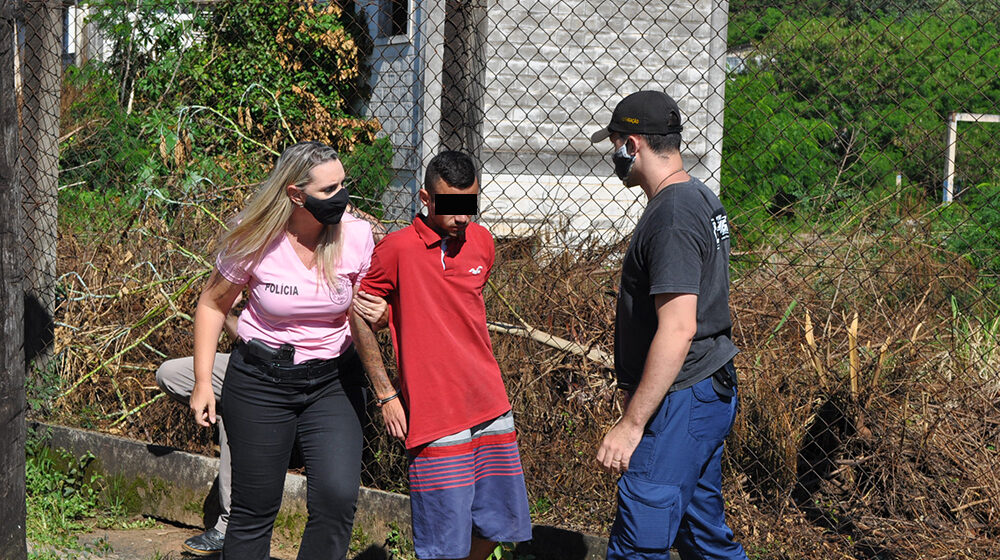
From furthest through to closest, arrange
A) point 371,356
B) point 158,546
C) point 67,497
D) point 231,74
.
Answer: point 231,74, point 67,497, point 158,546, point 371,356

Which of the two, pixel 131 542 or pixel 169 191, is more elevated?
pixel 169 191

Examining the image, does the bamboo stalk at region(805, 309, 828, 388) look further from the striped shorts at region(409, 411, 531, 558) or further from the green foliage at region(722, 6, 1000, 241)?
the green foliage at region(722, 6, 1000, 241)

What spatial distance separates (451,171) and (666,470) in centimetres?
118

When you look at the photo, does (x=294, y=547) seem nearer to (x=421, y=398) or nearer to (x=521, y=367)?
(x=521, y=367)

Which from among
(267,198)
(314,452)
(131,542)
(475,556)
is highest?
(267,198)

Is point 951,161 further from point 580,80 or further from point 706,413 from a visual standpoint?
point 580,80

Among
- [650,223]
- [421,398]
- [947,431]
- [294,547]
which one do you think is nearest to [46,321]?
Answer: [294,547]

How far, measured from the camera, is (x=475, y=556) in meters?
3.28

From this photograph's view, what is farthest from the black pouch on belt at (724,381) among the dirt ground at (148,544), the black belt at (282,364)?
the dirt ground at (148,544)

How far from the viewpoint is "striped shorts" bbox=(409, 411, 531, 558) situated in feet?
10.1

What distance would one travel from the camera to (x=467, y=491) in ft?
10.2

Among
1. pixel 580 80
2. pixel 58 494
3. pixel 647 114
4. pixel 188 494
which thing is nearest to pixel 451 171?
pixel 647 114

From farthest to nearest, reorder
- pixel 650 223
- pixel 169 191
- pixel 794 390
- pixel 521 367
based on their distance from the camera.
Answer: pixel 169 191, pixel 521 367, pixel 794 390, pixel 650 223

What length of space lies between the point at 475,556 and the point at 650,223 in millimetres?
1383
